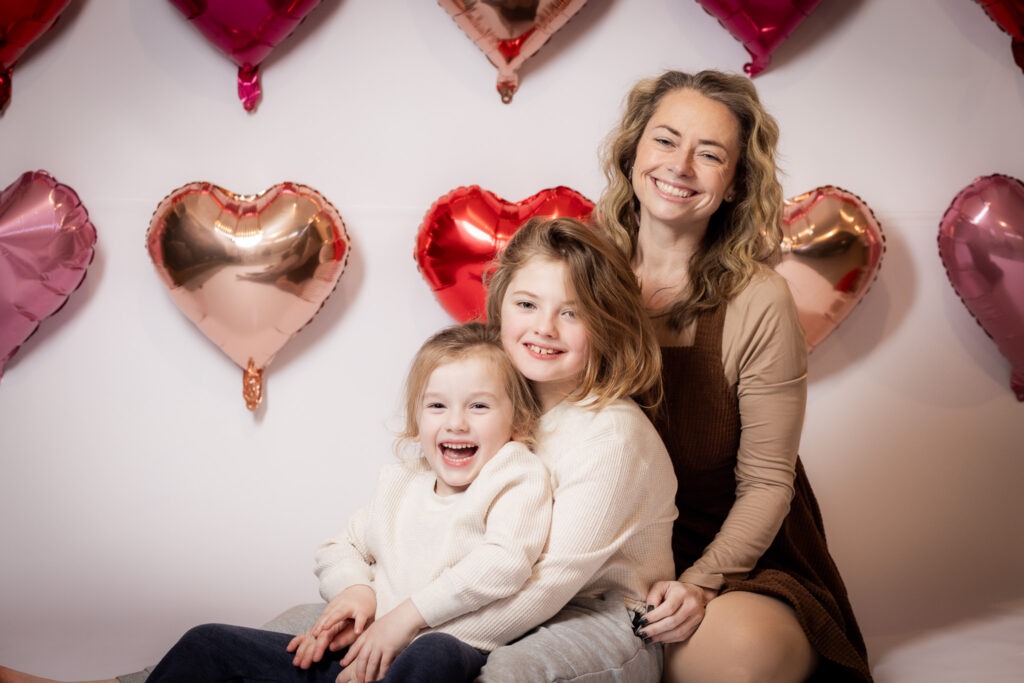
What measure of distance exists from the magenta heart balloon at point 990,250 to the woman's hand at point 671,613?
1.26 m

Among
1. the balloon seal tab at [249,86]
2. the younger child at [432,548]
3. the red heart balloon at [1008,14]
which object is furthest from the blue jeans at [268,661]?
the red heart balloon at [1008,14]

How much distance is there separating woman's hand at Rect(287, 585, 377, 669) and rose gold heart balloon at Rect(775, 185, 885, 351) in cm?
128

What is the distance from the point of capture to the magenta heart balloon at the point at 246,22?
2.40 meters

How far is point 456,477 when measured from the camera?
162 centimetres

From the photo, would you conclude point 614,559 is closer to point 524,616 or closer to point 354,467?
point 524,616

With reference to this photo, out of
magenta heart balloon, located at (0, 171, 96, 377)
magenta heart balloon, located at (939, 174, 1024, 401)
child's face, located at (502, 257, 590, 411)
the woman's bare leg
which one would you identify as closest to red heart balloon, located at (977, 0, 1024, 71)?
magenta heart balloon, located at (939, 174, 1024, 401)

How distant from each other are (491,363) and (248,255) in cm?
96

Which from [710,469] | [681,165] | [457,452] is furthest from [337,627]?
[681,165]

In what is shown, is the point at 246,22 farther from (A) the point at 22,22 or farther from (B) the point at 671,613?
(B) the point at 671,613

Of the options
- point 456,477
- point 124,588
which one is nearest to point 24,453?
point 124,588

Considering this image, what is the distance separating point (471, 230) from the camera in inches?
93.5

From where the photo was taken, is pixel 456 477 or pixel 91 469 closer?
pixel 456 477

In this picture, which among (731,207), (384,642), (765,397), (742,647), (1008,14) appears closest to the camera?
(384,642)

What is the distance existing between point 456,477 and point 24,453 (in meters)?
1.47
